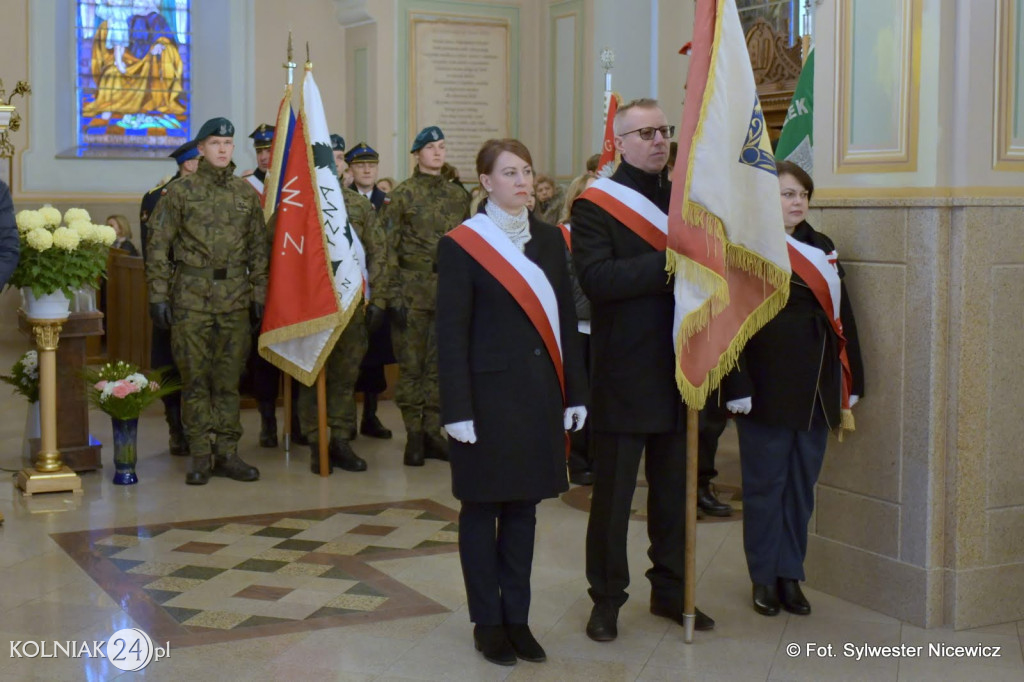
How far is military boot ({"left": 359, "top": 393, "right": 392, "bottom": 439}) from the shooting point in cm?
807

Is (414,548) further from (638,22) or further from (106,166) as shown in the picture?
(106,166)

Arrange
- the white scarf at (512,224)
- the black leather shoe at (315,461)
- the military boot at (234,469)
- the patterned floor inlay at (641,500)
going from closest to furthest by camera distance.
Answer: the white scarf at (512,224) < the patterned floor inlay at (641,500) < the military boot at (234,469) < the black leather shoe at (315,461)

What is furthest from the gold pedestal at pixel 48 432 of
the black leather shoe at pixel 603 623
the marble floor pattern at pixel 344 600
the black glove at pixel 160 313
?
the black leather shoe at pixel 603 623

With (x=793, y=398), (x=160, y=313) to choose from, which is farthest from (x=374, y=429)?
(x=793, y=398)

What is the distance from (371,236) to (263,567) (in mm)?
2494

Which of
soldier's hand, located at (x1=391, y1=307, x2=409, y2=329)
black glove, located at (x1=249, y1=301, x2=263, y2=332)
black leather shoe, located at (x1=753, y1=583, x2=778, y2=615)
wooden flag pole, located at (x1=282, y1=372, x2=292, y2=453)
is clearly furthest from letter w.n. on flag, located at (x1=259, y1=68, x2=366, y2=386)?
A: black leather shoe, located at (x1=753, y1=583, x2=778, y2=615)

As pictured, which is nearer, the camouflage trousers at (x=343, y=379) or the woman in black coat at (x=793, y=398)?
the woman in black coat at (x=793, y=398)

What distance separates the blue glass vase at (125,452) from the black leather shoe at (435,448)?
157 cm

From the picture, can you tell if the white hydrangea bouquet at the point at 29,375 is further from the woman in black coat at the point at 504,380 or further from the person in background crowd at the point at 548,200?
the woman in black coat at the point at 504,380

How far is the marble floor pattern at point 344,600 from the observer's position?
4.01m

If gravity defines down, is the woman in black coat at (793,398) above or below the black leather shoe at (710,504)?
above

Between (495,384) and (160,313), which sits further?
(160,313)

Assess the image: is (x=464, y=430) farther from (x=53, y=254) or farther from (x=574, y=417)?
(x=53, y=254)

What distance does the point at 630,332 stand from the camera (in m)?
4.18
